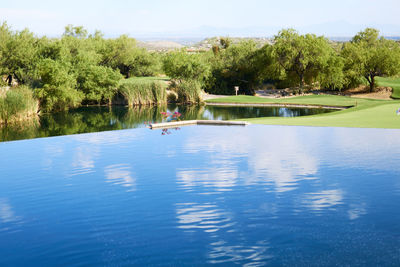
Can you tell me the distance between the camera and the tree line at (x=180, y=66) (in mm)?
31328

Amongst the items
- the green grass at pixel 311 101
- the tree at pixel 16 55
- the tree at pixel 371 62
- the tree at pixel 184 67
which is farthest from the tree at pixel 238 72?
the tree at pixel 16 55

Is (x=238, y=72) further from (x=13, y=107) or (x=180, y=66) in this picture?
(x=13, y=107)

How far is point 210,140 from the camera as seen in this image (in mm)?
15992

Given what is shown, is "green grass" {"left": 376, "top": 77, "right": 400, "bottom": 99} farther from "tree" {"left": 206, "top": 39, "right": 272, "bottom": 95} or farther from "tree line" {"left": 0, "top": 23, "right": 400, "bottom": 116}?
"tree" {"left": 206, "top": 39, "right": 272, "bottom": 95}

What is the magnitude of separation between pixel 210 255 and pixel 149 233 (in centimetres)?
134

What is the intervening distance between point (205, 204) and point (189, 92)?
89.9ft

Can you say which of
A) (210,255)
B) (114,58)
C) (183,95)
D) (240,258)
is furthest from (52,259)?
(114,58)

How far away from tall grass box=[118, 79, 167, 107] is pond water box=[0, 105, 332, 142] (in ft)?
6.23

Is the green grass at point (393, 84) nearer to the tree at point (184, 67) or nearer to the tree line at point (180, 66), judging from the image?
the tree line at point (180, 66)

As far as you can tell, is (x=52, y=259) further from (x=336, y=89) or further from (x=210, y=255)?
(x=336, y=89)

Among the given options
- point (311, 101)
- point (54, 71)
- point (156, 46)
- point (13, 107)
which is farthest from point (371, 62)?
point (156, 46)

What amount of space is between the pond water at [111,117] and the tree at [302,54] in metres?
10.2

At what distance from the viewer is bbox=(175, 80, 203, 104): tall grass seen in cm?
3556

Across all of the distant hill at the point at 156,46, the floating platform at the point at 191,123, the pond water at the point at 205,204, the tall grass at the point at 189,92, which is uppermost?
the distant hill at the point at 156,46
